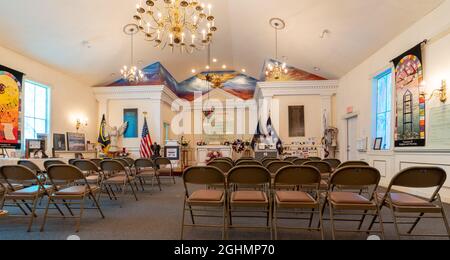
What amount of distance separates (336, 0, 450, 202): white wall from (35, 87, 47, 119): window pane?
32.2 ft

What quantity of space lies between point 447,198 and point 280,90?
21.3 feet

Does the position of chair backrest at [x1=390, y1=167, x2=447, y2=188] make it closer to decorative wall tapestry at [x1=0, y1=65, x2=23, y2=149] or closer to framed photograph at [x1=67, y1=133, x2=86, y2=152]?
decorative wall tapestry at [x1=0, y1=65, x2=23, y2=149]

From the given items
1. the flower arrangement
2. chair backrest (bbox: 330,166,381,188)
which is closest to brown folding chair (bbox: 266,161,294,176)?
chair backrest (bbox: 330,166,381,188)

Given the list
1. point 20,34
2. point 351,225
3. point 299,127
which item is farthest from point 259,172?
point 299,127

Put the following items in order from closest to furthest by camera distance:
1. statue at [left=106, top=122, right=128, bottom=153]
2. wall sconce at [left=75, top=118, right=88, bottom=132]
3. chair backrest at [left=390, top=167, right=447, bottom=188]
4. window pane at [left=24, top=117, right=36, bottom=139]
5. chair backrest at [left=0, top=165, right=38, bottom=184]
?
chair backrest at [left=390, top=167, right=447, bottom=188], chair backrest at [left=0, top=165, right=38, bottom=184], window pane at [left=24, top=117, right=36, bottom=139], wall sconce at [left=75, top=118, right=88, bottom=132], statue at [left=106, top=122, right=128, bottom=153]

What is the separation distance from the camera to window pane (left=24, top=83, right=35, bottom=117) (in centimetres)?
663

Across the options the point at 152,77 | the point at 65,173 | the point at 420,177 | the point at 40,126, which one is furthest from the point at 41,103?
the point at 420,177

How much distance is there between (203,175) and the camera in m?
2.44

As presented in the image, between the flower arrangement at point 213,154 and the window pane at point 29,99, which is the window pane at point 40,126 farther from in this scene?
the flower arrangement at point 213,154

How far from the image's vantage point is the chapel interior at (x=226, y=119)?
2549 mm

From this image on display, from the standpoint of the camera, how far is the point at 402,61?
5.40 metres

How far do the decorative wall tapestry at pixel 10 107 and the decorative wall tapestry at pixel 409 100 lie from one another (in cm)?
932

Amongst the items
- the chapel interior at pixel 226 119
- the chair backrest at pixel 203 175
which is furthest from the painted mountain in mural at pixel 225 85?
the chair backrest at pixel 203 175
